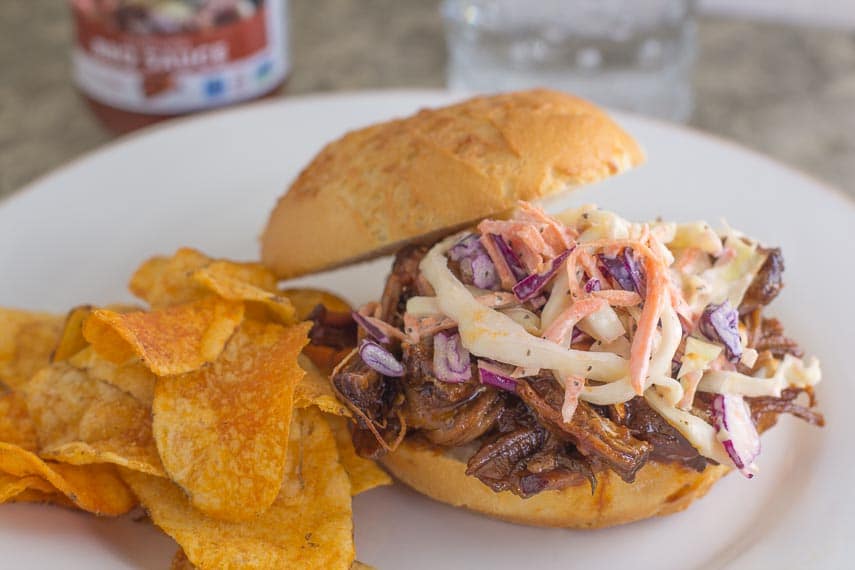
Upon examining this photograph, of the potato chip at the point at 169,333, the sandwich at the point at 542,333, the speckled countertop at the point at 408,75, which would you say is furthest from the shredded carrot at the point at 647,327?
the speckled countertop at the point at 408,75

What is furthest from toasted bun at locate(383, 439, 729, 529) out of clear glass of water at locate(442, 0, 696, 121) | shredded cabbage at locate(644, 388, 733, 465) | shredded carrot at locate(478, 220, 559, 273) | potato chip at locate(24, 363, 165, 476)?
clear glass of water at locate(442, 0, 696, 121)

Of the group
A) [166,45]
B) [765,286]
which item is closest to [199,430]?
[765,286]

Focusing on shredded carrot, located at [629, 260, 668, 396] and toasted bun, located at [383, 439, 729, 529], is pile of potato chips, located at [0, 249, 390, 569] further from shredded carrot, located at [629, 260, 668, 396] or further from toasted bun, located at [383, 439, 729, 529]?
shredded carrot, located at [629, 260, 668, 396]

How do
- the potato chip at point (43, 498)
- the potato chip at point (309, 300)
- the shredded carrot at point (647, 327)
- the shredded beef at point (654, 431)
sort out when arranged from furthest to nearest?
the potato chip at point (309, 300) < the potato chip at point (43, 498) < the shredded beef at point (654, 431) < the shredded carrot at point (647, 327)

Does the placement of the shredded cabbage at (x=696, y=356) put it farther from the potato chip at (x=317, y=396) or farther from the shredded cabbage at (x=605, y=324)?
the potato chip at (x=317, y=396)

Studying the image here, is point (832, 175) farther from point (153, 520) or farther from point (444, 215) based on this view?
point (153, 520)

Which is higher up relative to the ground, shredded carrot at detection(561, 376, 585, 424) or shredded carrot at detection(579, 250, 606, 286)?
shredded carrot at detection(579, 250, 606, 286)

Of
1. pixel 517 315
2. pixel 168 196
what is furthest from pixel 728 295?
pixel 168 196

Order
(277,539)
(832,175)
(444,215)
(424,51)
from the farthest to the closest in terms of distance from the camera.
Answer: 1. (424,51)
2. (832,175)
3. (444,215)
4. (277,539)
